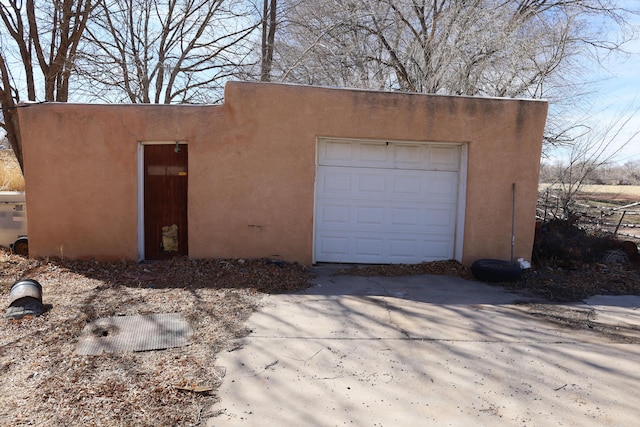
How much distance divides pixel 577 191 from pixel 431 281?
550 centimetres

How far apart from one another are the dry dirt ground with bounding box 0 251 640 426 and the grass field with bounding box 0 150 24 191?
6.93m

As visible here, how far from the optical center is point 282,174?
7340 millimetres

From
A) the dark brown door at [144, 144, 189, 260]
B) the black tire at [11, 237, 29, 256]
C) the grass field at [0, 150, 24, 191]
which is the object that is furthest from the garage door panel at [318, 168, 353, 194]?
the grass field at [0, 150, 24, 191]

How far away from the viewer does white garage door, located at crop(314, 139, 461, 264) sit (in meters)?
7.70

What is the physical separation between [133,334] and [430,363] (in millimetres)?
2957

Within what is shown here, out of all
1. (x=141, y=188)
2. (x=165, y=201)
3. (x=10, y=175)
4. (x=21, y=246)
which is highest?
(x=10, y=175)

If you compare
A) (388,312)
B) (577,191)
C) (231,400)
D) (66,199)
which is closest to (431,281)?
(388,312)

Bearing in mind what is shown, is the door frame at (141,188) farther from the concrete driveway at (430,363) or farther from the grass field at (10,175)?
the grass field at (10,175)

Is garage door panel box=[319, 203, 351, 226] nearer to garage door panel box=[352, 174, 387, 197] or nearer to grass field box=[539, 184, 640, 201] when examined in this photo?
garage door panel box=[352, 174, 387, 197]

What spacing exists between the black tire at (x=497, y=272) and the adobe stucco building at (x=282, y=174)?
2.08ft

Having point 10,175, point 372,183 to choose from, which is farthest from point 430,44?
point 10,175

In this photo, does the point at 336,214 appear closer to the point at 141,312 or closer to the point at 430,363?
the point at 141,312

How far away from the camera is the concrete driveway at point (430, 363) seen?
10.3 ft

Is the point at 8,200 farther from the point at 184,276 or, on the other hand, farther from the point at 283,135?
the point at 283,135
